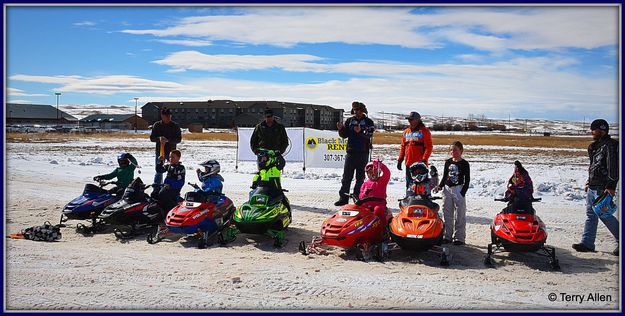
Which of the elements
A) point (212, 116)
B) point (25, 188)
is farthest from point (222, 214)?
point (212, 116)

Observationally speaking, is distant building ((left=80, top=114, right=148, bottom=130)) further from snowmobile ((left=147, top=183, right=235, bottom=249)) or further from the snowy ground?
the snowy ground

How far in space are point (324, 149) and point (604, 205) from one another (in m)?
11.9

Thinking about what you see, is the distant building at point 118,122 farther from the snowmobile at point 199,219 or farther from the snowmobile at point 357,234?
the snowmobile at point 357,234

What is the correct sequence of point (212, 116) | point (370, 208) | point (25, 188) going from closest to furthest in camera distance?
point (370, 208) → point (25, 188) → point (212, 116)

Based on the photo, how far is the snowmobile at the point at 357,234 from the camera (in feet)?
24.7

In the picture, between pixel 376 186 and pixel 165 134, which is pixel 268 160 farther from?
pixel 165 134

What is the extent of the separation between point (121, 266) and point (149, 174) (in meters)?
11.4

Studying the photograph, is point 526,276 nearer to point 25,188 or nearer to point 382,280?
point 382,280

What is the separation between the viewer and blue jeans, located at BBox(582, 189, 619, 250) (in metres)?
7.70

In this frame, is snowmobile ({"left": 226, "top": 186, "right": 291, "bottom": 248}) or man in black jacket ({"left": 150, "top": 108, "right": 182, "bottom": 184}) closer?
snowmobile ({"left": 226, "top": 186, "right": 291, "bottom": 248})

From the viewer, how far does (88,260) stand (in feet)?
24.3

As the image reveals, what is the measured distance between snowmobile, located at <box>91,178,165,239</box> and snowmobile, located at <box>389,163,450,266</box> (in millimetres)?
4533

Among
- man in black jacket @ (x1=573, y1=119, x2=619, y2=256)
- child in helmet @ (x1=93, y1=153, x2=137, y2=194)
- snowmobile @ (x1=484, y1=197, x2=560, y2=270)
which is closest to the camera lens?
snowmobile @ (x1=484, y1=197, x2=560, y2=270)

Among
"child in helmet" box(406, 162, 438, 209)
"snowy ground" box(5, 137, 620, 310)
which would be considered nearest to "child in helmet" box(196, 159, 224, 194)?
"snowy ground" box(5, 137, 620, 310)
